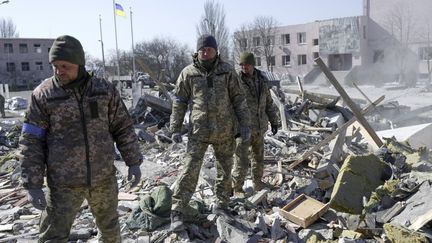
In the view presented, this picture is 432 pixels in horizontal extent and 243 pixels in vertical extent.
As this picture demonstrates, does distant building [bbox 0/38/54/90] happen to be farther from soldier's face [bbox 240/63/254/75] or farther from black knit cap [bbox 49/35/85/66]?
black knit cap [bbox 49/35/85/66]

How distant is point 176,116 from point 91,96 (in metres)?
1.75

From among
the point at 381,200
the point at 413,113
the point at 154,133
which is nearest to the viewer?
the point at 381,200

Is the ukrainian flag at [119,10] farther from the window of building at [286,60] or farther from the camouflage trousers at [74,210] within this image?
the window of building at [286,60]

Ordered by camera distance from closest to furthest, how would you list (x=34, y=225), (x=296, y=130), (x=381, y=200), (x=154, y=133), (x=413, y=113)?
(x=381, y=200) < (x=34, y=225) < (x=296, y=130) < (x=154, y=133) < (x=413, y=113)

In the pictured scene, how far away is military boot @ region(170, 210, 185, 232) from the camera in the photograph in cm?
446

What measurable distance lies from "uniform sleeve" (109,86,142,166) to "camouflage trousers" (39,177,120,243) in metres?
0.24

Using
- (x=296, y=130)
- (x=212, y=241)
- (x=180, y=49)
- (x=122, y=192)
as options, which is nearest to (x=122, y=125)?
(x=212, y=241)

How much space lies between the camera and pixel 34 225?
5.32 m

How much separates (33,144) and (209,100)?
2064mm

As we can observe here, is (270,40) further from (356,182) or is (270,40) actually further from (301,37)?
(356,182)

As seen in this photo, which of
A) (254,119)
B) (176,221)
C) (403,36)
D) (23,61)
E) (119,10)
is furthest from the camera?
(23,61)

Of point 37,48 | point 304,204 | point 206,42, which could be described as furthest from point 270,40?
point 206,42

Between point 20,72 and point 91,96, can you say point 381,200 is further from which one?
point 20,72

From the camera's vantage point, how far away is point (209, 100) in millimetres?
4652
